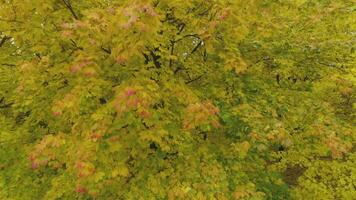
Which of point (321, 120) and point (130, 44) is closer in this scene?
point (130, 44)

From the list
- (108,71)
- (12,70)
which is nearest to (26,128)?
(12,70)

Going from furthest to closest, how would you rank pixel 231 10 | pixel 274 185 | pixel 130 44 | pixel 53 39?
pixel 274 185
pixel 53 39
pixel 231 10
pixel 130 44

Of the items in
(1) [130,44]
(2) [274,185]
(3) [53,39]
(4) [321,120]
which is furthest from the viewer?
(2) [274,185]

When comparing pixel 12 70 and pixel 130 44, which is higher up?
pixel 130 44

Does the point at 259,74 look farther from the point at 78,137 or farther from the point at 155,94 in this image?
the point at 78,137

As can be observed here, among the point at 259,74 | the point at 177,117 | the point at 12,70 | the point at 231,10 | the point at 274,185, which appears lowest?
the point at 274,185

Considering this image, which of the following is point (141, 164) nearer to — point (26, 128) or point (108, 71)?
point (108, 71)
